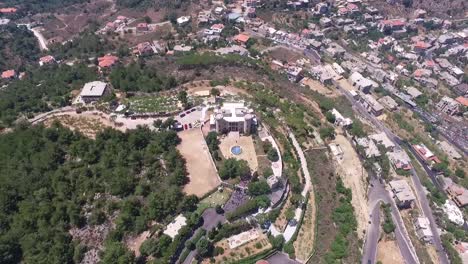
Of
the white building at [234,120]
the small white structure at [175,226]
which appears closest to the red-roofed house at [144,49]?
the white building at [234,120]

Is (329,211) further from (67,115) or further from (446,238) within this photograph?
(67,115)

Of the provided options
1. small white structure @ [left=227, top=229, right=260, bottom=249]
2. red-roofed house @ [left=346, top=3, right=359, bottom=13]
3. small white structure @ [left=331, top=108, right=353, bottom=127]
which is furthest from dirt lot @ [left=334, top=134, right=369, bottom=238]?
red-roofed house @ [left=346, top=3, right=359, bottom=13]

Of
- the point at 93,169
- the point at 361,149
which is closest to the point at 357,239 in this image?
the point at 361,149

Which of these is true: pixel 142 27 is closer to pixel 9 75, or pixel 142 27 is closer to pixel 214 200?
pixel 9 75

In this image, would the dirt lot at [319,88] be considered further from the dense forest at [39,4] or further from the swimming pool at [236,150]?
the dense forest at [39,4]

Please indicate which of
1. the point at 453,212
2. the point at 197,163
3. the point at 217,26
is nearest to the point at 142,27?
the point at 217,26

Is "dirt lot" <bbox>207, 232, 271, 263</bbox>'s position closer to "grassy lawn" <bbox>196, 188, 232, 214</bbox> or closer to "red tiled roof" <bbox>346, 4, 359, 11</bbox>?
"grassy lawn" <bbox>196, 188, 232, 214</bbox>

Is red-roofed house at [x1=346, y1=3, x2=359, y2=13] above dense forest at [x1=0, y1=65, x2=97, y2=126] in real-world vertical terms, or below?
above
